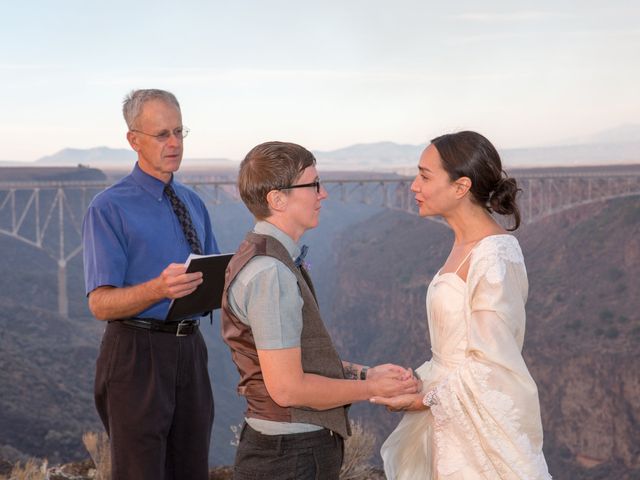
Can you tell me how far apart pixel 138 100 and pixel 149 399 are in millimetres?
1393

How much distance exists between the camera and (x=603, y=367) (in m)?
61.5

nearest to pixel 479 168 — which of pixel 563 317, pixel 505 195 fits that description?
pixel 505 195

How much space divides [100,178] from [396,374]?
97407 millimetres

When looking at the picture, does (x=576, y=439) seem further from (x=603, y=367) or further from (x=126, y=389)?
(x=126, y=389)

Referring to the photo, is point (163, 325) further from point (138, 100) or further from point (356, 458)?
point (356, 458)

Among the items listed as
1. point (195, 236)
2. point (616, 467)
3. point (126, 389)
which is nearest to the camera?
point (126, 389)

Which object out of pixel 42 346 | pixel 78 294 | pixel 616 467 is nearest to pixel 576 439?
pixel 616 467

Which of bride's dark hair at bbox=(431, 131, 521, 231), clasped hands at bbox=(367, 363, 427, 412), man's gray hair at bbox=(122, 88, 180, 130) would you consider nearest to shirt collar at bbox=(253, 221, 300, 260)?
clasped hands at bbox=(367, 363, 427, 412)

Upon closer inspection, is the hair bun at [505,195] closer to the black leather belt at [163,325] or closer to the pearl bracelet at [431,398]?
the pearl bracelet at [431,398]

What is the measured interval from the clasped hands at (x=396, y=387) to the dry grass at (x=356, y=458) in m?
4.43

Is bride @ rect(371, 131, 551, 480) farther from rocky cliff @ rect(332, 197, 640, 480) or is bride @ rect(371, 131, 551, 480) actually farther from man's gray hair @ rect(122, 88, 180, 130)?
rocky cliff @ rect(332, 197, 640, 480)

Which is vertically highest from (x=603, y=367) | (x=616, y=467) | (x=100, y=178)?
(x=100, y=178)

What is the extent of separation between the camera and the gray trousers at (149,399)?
12.2 feet

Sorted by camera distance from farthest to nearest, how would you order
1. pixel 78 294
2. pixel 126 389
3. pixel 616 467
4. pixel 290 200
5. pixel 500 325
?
pixel 78 294 → pixel 616 467 → pixel 126 389 → pixel 500 325 → pixel 290 200
